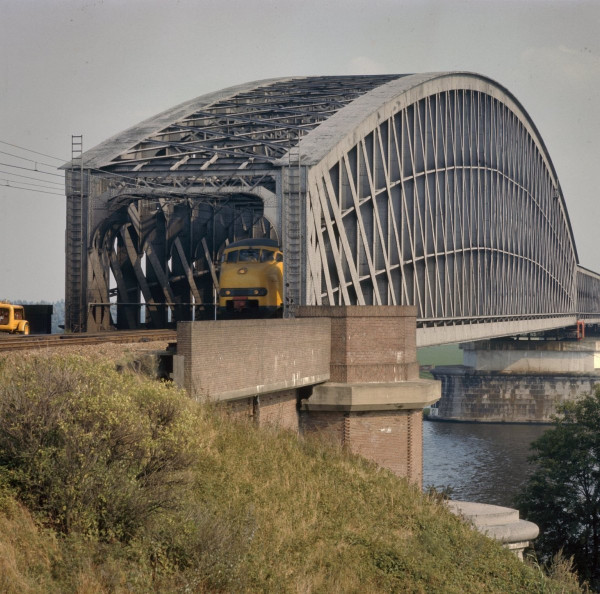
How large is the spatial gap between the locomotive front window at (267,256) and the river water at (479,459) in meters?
13.5

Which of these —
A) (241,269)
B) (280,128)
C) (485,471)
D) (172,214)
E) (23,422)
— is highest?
(280,128)

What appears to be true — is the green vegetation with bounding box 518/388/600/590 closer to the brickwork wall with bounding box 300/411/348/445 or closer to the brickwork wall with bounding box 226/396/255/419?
the brickwork wall with bounding box 300/411/348/445

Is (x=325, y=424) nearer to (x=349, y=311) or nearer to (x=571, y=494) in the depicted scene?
(x=349, y=311)

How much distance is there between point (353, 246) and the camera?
43.9 meters

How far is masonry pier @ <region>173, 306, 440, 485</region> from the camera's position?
26.7 m

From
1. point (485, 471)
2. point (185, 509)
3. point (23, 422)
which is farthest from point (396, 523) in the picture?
point (485, 471)

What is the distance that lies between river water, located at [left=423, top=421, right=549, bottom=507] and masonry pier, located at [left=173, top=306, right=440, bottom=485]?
12.7 m

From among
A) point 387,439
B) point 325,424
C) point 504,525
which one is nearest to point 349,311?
point 325,424

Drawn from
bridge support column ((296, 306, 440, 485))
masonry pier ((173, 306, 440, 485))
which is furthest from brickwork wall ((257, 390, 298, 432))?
bridge support column ((296, 306, 440, 485))

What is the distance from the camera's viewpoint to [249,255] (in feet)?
129

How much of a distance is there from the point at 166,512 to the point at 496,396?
93.1 metres

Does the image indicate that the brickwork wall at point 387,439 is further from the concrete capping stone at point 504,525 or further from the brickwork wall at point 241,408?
the brickwork wall at point 241,408

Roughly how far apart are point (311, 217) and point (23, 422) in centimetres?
2363

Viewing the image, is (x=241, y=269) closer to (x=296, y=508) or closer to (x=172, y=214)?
(x=172, y=214)
